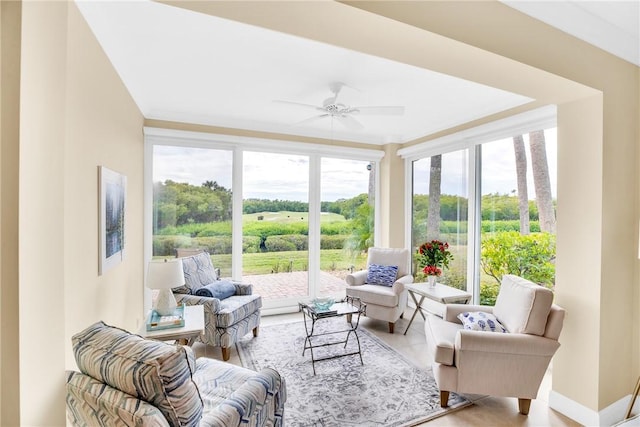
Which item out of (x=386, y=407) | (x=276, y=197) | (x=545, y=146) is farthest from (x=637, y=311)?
(x=276, y=197)

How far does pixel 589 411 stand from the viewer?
214cm

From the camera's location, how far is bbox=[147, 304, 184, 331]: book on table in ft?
7.80

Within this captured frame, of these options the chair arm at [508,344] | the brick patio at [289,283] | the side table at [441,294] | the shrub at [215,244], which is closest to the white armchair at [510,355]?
the chair arm at [508,344]

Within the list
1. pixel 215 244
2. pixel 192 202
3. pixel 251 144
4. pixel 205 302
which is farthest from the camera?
pixel 251 144

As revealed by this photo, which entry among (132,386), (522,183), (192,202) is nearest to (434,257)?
(522,183)

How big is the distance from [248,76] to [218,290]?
2222mm

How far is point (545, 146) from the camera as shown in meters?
3.14

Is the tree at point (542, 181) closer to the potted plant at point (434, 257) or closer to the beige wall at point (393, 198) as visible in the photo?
the potted plant at point (434, 257)

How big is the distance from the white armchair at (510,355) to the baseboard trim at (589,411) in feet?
1.02

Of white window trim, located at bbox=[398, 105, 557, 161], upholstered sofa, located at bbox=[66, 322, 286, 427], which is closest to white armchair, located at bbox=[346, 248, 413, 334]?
white window trim, located at bbox=[398, 105, 557, 161]

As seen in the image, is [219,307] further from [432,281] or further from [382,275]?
[432,281]

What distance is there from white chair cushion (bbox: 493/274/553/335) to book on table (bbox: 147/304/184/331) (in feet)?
8.59

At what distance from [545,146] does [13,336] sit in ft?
13.5

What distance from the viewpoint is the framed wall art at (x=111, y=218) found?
2.11 metres
